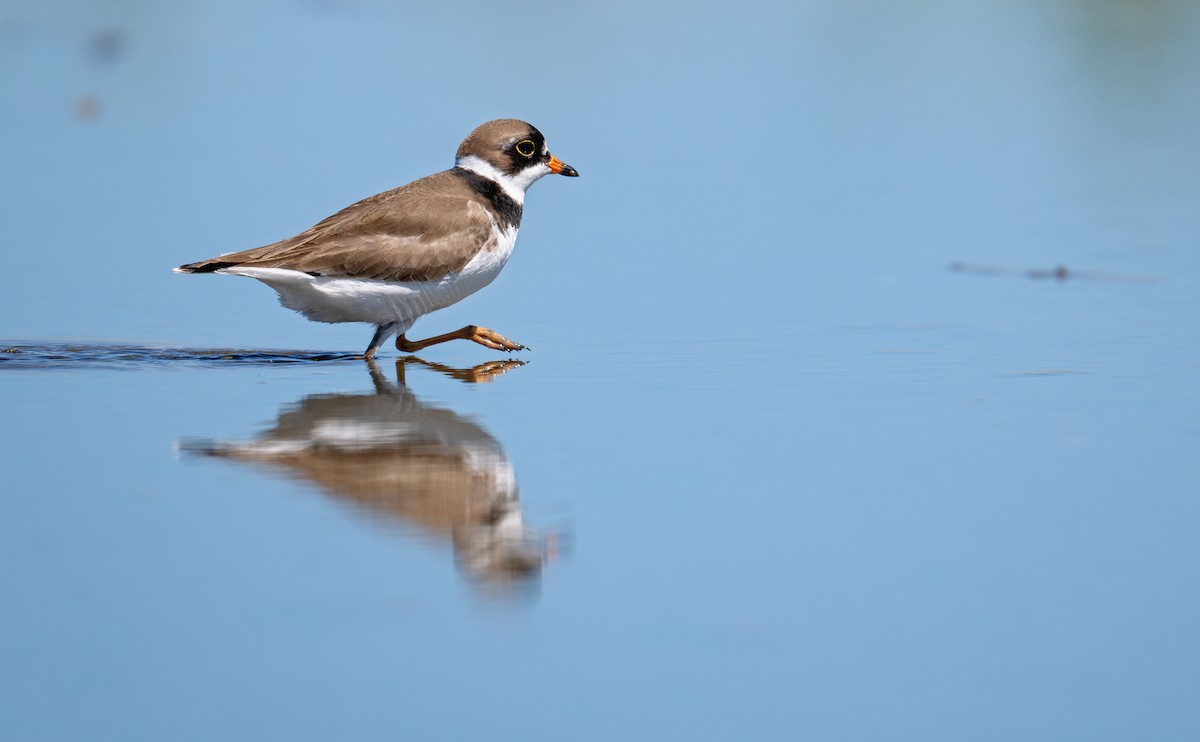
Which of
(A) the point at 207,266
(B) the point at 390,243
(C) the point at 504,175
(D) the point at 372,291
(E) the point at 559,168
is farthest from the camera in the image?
(E) the point at 559,168

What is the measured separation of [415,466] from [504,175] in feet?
12.9

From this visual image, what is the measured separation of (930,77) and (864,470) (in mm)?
11994

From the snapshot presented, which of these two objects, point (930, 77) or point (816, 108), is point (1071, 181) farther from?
point (930, 77)

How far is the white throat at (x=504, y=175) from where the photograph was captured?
994 cm

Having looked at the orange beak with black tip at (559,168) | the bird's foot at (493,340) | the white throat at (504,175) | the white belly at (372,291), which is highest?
the orange beak with black tip at (559,168)

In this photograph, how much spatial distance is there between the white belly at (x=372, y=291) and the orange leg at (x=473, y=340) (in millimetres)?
176

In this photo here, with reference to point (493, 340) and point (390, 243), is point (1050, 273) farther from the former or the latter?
point (390, 243)

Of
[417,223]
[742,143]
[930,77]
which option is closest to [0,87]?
[742,143]

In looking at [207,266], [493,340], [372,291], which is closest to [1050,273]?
[493,340]

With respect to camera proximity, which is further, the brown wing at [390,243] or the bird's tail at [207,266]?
the brown wing at [390,243]

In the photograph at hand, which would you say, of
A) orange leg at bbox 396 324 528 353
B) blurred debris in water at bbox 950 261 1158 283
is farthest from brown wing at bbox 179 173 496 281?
blurred debris in water at bbox 950 261 1158 283

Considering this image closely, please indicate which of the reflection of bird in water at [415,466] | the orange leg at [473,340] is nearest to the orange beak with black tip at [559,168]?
the orange leg at [473,340]

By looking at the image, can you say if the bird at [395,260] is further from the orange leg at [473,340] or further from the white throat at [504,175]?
the white throat at [504,175]

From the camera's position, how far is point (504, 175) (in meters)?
9.98
